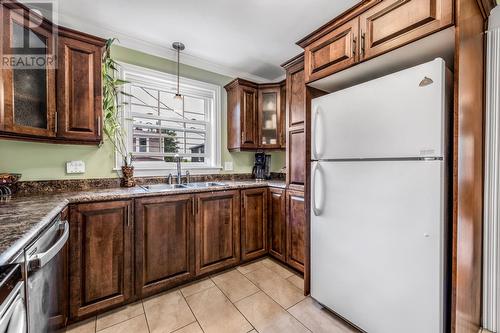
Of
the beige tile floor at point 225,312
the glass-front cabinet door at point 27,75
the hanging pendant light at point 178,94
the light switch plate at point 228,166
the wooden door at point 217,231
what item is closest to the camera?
the glass-front cabinet door at point 27,75

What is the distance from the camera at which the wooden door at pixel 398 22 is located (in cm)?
114

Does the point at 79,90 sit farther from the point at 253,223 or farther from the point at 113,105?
the point at 253,223

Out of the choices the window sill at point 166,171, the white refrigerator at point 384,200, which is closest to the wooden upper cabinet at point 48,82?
the window sill at point 166,171

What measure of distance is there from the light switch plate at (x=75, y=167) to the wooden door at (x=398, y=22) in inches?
100

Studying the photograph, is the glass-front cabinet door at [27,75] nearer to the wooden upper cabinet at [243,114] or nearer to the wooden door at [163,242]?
the wooden door at [163,242]

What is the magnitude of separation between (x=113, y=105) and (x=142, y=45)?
2.62ft

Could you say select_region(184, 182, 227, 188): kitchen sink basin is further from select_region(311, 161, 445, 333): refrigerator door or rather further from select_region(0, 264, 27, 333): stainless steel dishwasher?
select_region(0, 264, 27, 333): stainless steel dishwasher

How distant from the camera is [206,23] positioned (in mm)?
→ 2137

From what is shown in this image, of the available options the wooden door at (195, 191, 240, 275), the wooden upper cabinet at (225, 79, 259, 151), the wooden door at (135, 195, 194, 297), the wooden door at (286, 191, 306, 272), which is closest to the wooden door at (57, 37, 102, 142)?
the wooden door at (135, 195, 194, 297)

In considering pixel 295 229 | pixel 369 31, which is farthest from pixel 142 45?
pixel 295 229

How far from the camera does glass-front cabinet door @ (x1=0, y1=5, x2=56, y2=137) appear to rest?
4.68 ft

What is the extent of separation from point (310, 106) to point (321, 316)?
1.74 meters

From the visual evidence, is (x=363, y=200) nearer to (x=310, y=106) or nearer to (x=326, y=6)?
(x=310, y=106)

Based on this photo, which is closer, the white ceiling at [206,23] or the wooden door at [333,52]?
the wooden door at [333,52]
